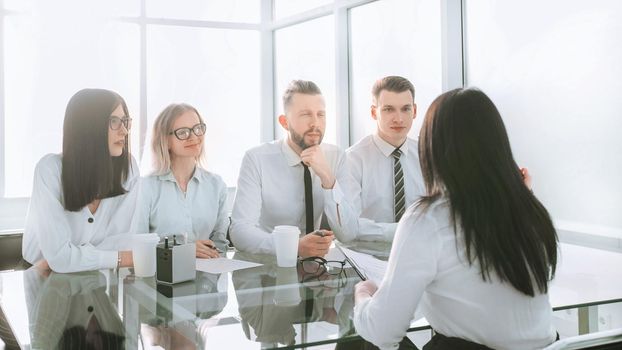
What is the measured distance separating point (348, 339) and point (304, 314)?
0.15 m

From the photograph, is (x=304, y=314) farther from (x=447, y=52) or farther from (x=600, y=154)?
(x=447, y=52)

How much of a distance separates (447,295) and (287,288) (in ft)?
2.01

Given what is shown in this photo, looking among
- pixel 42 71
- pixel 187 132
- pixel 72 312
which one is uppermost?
pixel 42 71

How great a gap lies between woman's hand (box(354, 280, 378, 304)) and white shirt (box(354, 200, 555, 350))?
113 millimetres

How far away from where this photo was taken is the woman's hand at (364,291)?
1274 millimetres

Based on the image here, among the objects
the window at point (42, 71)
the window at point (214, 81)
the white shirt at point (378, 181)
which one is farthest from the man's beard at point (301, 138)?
the window at point (42, 71)

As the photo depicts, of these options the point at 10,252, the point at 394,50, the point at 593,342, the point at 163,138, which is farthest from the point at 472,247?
the point at 394,50

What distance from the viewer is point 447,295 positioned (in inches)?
44.7

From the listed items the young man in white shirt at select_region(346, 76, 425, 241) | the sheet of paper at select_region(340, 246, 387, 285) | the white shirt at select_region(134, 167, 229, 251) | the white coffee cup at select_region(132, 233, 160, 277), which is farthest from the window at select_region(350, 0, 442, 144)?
the white coffee cup at select_region(132, 233, 160, 277)

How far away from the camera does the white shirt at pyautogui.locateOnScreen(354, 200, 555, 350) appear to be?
A: 108 centimetres

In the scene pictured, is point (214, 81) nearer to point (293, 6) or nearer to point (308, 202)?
point (293, 6)

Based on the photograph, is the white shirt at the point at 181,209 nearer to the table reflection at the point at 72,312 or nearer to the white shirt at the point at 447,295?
the table reflection at the point at 72,312

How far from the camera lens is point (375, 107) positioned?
312cm

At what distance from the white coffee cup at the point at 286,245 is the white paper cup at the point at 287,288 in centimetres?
3
